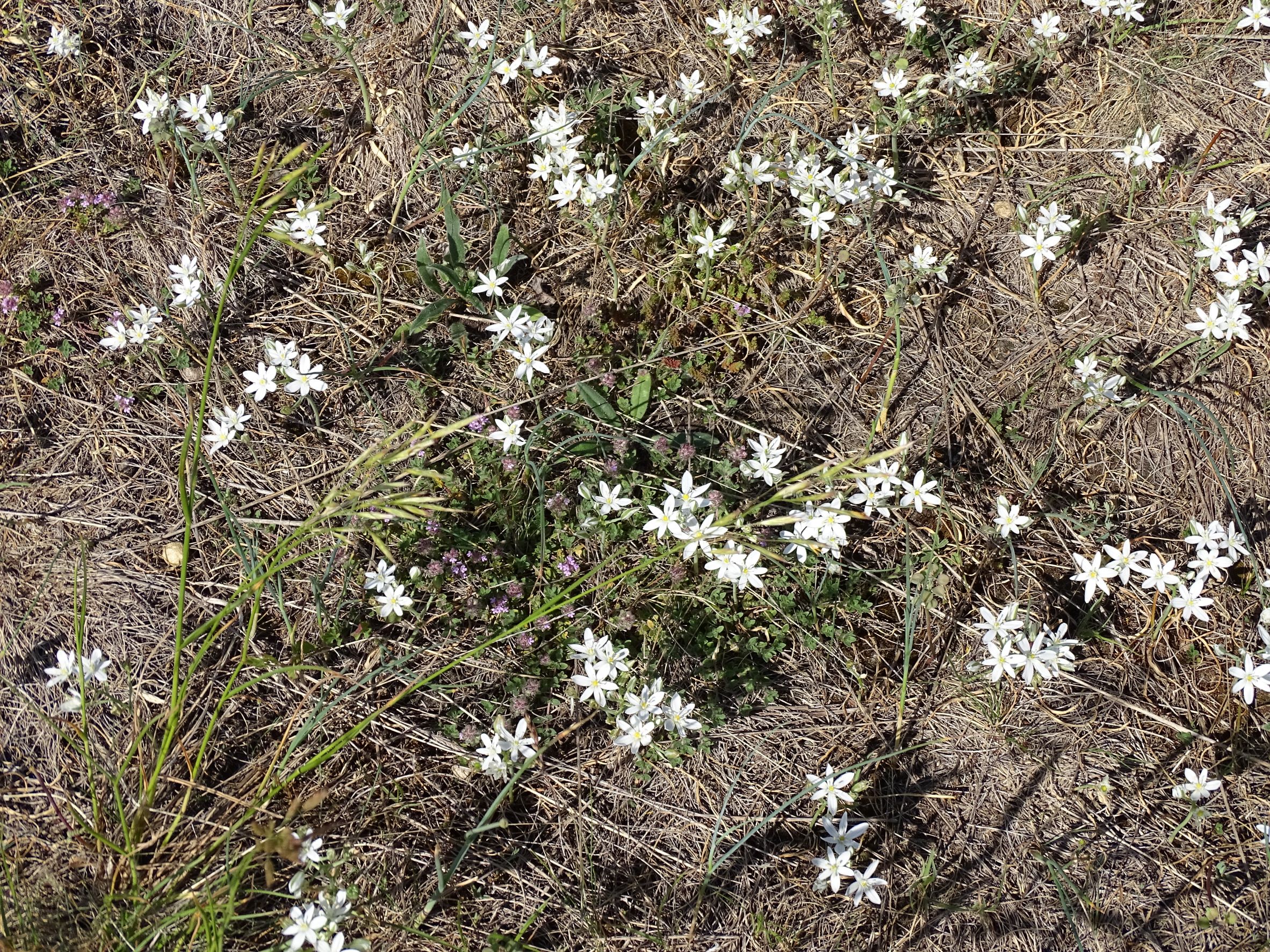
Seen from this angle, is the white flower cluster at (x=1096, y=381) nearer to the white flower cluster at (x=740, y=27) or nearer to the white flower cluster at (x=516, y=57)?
the white flower cluster at (x=740, y=27)

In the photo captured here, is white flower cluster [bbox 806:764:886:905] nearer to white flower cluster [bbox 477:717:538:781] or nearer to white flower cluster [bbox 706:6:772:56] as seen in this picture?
white flower cluster [bbox 477:717:538:781]

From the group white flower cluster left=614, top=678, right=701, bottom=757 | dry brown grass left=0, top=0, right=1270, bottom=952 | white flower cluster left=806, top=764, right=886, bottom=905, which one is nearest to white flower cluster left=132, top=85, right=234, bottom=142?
dry brown grass left=0, top=0, right=1270, bottom=952

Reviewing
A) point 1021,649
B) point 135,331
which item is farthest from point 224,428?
point 1021,649

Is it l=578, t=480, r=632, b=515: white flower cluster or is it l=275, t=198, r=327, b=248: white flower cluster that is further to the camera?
l=275, t=198, r=327, b=248: white flower cluster

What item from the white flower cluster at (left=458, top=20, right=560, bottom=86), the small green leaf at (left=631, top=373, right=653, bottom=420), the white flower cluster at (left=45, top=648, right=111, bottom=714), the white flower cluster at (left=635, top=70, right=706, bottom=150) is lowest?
the white flower cluster at (left=45, top=648, right=111, bottom=714)

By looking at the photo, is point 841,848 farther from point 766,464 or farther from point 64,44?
point 64,44

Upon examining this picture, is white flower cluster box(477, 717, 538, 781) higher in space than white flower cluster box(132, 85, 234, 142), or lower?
lower
